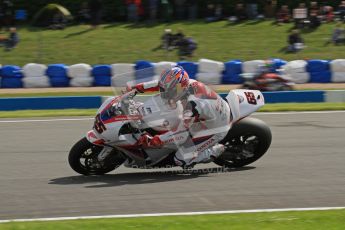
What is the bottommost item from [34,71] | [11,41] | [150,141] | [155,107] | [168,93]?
[34,71]

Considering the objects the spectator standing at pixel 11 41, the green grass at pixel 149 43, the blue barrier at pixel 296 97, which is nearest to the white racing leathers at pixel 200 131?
the blue barrier at pixel 296 97

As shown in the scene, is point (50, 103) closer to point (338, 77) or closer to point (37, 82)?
point (37, 82)

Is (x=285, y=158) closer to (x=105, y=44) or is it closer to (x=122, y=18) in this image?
(x=105, y=44)

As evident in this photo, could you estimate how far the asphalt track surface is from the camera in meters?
7.34

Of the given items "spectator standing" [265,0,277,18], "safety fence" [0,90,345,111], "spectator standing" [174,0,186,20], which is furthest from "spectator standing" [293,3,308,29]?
"safety fence" [0,90,345,111]

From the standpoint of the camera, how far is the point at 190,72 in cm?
2248

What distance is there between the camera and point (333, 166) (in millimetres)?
9250

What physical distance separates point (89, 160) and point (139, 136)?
0.73 m

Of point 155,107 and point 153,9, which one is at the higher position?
point 155,107

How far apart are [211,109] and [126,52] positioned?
60.3 ft

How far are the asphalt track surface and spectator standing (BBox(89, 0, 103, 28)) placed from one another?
17.9 meters

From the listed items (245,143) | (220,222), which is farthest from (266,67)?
(220,222)

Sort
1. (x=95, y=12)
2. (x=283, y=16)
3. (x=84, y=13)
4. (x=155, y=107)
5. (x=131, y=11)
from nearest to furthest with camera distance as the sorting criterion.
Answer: (x=155, y=107)
(x=283, y=16)
(x=95, y=12)
(x=84, y=13)
(x=131, y=11)

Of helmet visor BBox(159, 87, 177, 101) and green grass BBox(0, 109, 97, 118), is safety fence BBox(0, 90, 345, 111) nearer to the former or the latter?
green grass BBox(0, 109, 97, 118)
